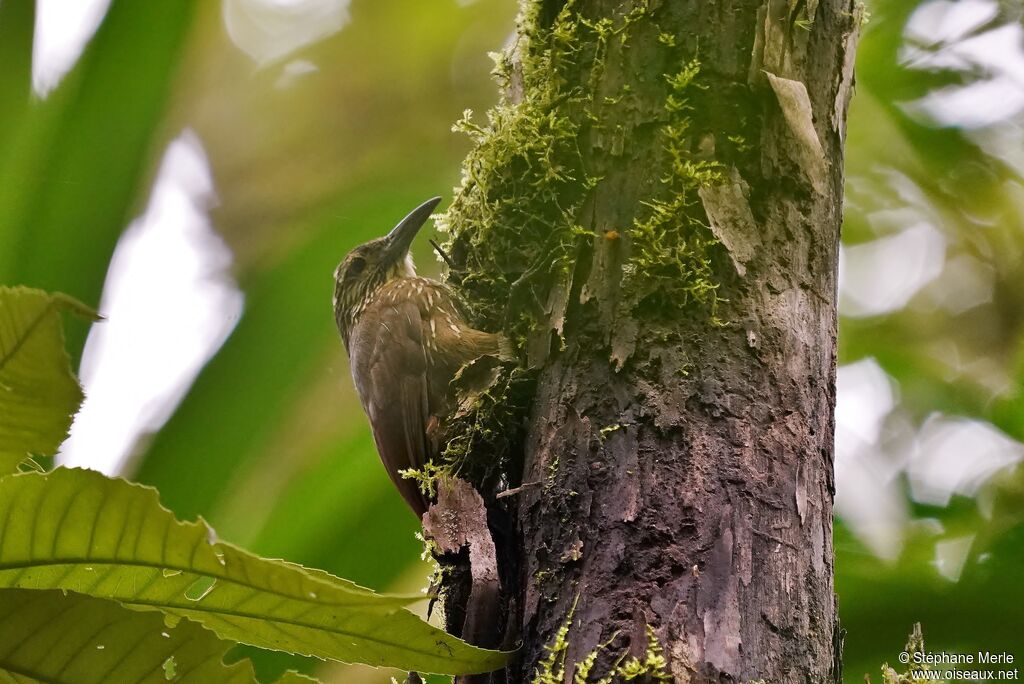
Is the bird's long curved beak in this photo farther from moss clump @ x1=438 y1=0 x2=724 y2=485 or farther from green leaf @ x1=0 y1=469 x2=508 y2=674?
green leaf @ x1=0 y1=469 x2=508 y2=674

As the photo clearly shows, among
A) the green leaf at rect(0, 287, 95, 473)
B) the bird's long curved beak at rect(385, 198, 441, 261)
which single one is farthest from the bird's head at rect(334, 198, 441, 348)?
the green leaf at rect(0, 287, 95, 473)

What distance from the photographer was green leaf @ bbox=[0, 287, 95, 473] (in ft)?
3.60

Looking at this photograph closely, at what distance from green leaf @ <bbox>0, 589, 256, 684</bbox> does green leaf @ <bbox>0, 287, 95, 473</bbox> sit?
0.19m

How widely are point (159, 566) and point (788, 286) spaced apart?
1174 mm

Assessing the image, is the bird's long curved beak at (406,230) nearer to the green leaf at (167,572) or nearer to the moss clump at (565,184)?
the moss clump at (565,184)

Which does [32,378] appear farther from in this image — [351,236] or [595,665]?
[351,236]

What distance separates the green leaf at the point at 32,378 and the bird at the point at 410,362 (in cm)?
132

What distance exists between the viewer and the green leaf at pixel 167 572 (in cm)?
108

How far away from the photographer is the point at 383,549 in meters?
3.12

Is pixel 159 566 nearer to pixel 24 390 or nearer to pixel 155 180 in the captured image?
pixel 24 390

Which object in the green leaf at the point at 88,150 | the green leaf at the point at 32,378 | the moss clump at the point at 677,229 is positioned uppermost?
the green leaf at the point at 88,150

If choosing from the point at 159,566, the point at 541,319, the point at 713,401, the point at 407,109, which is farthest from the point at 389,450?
the point at 407,109

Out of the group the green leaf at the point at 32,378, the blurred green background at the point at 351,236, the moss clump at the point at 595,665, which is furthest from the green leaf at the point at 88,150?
the moss clump at the point at 595,665

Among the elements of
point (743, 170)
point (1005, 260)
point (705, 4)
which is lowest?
point (743, 170)
